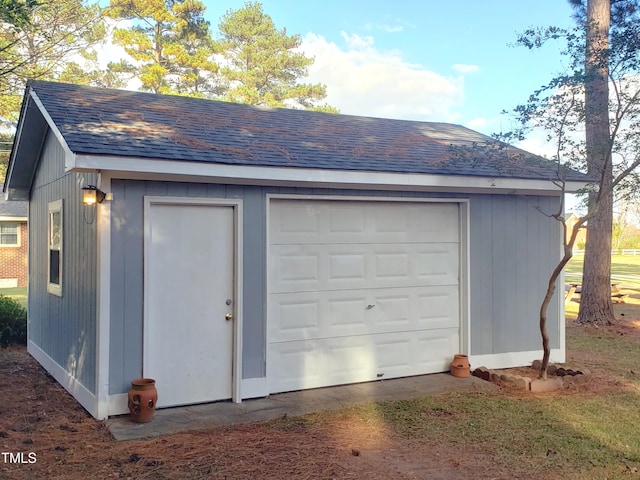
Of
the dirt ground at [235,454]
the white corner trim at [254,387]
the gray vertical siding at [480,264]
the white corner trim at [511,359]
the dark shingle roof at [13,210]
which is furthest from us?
the dark shingle roof at [13,210]

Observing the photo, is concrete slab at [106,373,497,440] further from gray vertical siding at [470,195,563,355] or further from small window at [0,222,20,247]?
small window at [0,222,20,247]

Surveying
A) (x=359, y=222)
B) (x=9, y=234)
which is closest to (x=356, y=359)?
(x=359, y=222)

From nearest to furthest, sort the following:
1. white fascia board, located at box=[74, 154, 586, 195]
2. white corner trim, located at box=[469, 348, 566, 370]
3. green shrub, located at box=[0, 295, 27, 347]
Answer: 1. white fascia board, located at box=[74, 154, 586, 195]
2. white corner trim, located at box=[469, 348, 566, 370]
3. green shrub, located at box=[0, 295, 27, 347]

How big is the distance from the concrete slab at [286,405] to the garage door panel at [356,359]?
11 centimetres

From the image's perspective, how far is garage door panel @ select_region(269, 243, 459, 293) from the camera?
6.87m

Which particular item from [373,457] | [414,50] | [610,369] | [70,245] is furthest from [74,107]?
[414,50]

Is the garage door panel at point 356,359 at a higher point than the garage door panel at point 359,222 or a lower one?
lower

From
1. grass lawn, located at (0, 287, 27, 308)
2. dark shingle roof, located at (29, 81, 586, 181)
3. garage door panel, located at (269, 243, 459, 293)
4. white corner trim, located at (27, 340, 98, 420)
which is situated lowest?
white corner trim, located at (27, 340, 98, 420)

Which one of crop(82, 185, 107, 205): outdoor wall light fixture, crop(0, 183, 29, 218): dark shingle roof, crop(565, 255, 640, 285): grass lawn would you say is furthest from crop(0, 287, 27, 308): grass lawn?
crop(565, 255, 640, 285): grass lawn

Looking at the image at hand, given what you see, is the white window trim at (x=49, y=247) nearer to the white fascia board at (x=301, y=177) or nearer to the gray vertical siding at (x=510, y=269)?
the white fascia board at (x=301, y=177)

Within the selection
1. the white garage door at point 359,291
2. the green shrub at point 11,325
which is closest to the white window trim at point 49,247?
the green shrub at point 11,325

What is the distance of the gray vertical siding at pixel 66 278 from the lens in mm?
6191

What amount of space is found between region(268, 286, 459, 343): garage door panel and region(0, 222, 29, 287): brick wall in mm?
18352

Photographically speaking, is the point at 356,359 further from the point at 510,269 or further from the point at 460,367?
the point at 510,269
